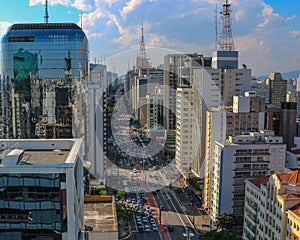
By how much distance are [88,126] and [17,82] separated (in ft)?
9.66

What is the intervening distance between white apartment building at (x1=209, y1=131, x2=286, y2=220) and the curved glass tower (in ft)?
13.6

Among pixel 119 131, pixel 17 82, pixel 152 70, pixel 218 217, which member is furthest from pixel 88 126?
pixel 152 70

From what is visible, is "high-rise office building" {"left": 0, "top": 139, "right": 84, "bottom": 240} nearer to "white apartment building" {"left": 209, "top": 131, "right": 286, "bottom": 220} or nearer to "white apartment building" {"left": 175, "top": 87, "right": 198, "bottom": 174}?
"white apartment building" {"left": 209, "top": 131, "right": 286, "bottom": 220}

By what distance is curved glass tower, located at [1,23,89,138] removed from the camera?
10609 mm

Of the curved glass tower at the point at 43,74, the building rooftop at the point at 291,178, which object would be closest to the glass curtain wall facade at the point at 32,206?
the building rooftop at the point at 291,178

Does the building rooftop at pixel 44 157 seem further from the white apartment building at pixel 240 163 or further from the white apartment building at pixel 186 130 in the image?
the white apartment building at pixel 186 130

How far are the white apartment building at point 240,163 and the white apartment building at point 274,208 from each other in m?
1.61

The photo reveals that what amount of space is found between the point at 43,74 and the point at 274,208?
706cm

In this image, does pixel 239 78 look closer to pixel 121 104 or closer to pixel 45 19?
pixel 45 19

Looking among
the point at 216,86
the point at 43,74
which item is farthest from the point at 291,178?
the point at 43,74

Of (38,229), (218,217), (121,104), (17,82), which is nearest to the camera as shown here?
(38,229)

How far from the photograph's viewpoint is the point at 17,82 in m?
10.8

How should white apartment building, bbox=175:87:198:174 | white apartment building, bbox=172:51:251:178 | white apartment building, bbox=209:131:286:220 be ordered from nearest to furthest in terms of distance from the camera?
white apartment building, bbox=209:131:286:220
white apartment building, bbox=172:51:251:178
white apartment building, bbox=175:87:198:174

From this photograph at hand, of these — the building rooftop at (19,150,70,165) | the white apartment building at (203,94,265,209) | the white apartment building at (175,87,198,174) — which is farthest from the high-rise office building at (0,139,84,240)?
the white apartment building at (175,87,198,174)
